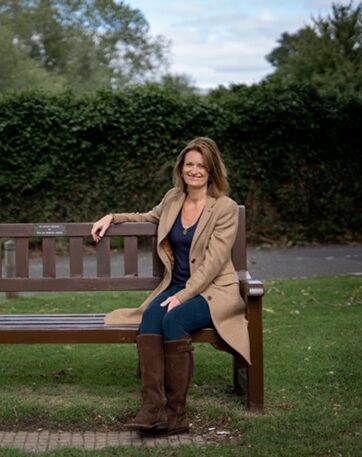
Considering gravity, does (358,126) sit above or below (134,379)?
above

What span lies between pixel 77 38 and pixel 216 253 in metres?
19.1

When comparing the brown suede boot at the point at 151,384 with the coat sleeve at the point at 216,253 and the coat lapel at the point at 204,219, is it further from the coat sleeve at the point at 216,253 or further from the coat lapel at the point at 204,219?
the coat lapel at the point at 204,219

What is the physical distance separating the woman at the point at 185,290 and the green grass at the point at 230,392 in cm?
32

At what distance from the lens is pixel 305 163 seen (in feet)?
50.7

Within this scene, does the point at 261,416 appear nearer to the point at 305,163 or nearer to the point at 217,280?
the point at 217,280

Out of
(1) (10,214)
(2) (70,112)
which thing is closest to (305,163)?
(2) (70,112)

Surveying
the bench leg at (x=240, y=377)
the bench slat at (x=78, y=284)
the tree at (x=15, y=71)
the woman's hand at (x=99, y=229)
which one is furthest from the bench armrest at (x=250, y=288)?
the tree at (x=15, y=71)

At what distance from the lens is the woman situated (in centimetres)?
475

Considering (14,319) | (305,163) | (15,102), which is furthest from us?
(305,163)

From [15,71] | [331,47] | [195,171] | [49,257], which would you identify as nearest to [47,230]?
[49,257]

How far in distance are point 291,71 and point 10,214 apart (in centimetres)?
1236

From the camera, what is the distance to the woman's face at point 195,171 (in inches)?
208

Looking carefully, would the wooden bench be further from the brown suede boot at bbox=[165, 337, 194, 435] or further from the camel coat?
the brown suede boot at bbox=[165, 337, 194, 435]

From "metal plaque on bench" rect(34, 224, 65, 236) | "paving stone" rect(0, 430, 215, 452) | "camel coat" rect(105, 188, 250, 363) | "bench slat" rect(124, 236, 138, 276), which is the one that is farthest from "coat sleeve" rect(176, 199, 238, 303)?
"metal plaque on bench" rect(34, 224, 65, 236)
